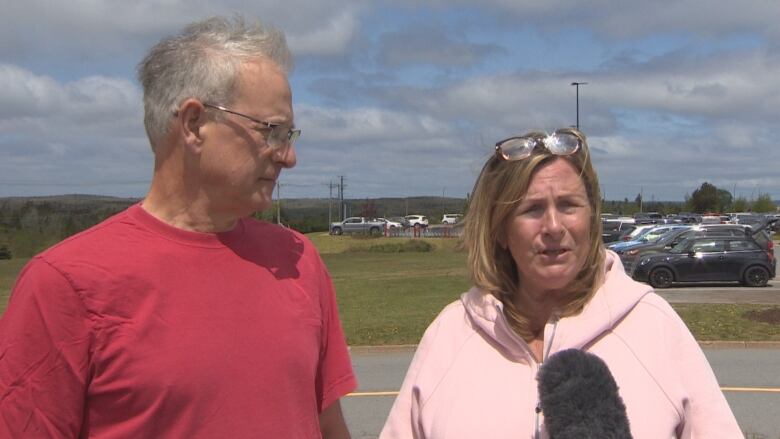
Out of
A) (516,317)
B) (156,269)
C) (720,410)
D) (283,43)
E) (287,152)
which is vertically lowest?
(720,410)

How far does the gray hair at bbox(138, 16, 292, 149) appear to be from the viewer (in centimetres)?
225

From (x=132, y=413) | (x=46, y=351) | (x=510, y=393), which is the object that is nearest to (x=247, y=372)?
(x=132, y=413)

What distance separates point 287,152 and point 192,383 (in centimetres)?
72

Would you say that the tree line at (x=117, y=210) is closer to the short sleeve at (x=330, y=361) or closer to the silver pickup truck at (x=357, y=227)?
the short sleeve at (x=330, y=361)

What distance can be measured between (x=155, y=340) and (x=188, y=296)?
0.15 meters

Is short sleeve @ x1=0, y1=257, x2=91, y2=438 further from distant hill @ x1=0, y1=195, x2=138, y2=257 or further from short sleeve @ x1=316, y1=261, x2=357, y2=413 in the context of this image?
distant hill @ x1=0, y1=195, x2=138, y2=257

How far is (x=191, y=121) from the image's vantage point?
2238 millimetres

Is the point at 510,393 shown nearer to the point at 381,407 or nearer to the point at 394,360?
the point at 381,407

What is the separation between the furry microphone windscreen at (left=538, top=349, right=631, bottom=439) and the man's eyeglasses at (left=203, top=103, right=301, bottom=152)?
985 millimetres

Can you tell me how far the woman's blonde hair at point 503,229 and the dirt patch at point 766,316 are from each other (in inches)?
509

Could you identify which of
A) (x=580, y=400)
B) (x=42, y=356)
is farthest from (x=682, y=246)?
(x=42, y=356)

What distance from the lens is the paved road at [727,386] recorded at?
298 inches

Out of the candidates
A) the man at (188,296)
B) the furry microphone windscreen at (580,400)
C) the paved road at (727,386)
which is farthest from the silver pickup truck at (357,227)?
the furry microphone windscreen at (580,400)

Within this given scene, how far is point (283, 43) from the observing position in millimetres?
2447
